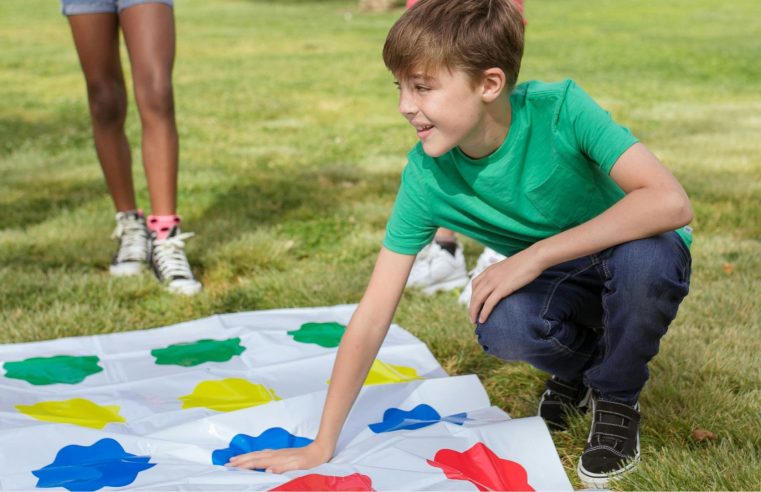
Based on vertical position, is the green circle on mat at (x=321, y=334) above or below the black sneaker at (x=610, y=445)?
below

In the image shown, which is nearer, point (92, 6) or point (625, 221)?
point (625, 221)

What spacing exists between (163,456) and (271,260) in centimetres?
158

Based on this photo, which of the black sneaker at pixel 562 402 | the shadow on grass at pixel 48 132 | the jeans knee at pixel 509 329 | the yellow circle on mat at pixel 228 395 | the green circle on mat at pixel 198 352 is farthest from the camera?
the shadow on grass at pixel 48 132

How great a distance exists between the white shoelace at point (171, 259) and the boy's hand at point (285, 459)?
1462 mm

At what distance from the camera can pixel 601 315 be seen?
2.20m

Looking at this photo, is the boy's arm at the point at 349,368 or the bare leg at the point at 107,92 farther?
the bare leg at the point at 107,92

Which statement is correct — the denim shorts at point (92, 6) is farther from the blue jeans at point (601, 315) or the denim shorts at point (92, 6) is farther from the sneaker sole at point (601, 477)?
the sneaker sole at point (601, 477)

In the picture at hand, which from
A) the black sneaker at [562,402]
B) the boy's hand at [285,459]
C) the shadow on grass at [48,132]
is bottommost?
the shadow on grass at [48,132]

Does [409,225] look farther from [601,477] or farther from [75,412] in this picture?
[75,412]

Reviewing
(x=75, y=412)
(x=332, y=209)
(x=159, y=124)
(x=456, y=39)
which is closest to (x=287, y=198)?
(x=332, y=209)

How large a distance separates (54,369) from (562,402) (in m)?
1.45

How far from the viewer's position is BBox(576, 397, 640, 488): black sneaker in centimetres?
199

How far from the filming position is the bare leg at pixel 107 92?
348 centimetres


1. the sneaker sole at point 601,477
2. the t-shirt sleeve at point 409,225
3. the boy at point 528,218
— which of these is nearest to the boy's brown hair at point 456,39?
the boy at point 528,218
